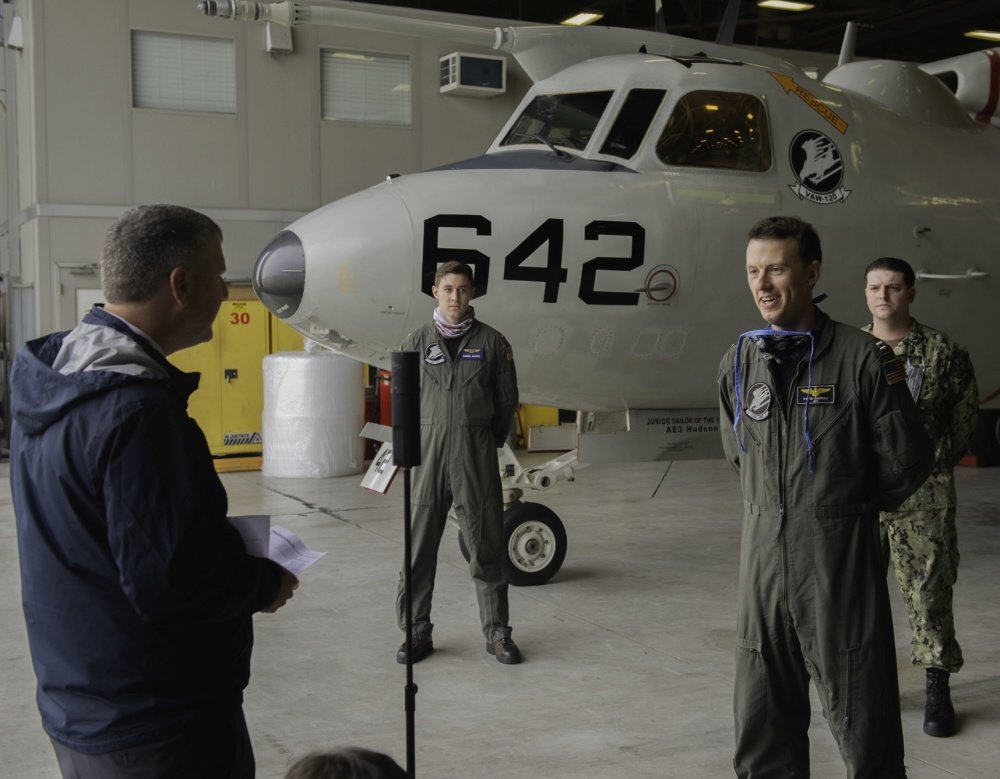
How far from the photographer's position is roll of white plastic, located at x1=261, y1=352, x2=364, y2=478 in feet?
41.0

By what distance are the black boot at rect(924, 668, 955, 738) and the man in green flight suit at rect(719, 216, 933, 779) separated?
1.48 meters

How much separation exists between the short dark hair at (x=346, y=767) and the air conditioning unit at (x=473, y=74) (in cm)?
1454

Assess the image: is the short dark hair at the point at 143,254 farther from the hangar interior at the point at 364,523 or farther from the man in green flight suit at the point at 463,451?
the man in green flight suit at the point at 463,451

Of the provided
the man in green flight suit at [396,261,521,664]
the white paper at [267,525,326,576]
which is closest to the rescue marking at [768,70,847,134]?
the man in green flight suit at [396,261,521,664]

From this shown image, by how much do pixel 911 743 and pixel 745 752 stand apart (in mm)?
1576

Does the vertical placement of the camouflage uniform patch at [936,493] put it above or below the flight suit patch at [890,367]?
below

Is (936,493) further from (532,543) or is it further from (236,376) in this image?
(236,376)

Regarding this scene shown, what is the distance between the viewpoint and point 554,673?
5359 mm

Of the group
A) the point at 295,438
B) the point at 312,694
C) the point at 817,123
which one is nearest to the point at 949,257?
the point at 817,123

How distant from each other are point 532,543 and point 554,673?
1.80m

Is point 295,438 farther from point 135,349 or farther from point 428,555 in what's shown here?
point 135,349

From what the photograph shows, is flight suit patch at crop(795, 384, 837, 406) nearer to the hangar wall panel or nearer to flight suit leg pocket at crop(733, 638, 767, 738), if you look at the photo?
flight suit leg pocket at crop(733, 638, 767, 738)

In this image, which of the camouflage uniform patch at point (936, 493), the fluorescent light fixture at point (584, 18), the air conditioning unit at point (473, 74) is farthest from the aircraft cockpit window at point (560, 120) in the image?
the fluorescent light fixture at point (584, 18)

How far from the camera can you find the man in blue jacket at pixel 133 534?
1975 mm
